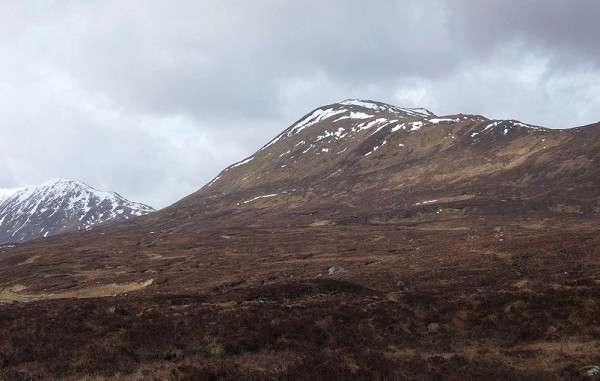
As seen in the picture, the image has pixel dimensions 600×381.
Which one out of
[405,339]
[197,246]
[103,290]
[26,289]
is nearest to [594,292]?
[405,339]

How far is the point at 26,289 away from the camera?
2847 inches

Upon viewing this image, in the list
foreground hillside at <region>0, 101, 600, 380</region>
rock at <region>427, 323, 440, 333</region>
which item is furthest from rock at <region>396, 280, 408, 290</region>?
rock at <region>427, 323, 440, 333</region>

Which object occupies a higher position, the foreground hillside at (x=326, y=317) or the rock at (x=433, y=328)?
the foreground hillside at (x=326, y=317)

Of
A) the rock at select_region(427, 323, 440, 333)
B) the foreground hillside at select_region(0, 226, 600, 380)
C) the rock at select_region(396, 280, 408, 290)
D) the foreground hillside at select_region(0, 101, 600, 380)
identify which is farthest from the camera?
the rock at select_region(396, 280, 408, 290)

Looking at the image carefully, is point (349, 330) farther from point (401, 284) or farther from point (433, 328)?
point (401, 284)

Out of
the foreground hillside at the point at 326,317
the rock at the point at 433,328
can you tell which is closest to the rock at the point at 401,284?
the foreground hillside at the point at 326,317

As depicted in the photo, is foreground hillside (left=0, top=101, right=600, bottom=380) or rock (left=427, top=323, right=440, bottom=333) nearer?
foreground hillside (left=0, top=101, right=600, bottom=380)

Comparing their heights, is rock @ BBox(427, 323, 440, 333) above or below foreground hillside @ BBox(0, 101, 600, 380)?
below

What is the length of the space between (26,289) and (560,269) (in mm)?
68036

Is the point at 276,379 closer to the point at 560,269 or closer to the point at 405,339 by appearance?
the point at 405,339

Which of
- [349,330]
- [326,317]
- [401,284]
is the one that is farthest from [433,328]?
[401,284]

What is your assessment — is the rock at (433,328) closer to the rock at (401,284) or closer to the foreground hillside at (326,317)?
the foreground hillside at (326,317)

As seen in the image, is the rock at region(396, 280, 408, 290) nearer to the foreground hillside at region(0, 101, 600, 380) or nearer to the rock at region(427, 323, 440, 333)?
the foreground hillside at region(0, 101, 600, 380)

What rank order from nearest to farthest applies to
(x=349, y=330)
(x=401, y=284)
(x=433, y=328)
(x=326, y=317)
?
(x=349, y=330), (x=433, y=328), (x=326, y=317), (x=401, y=284)
